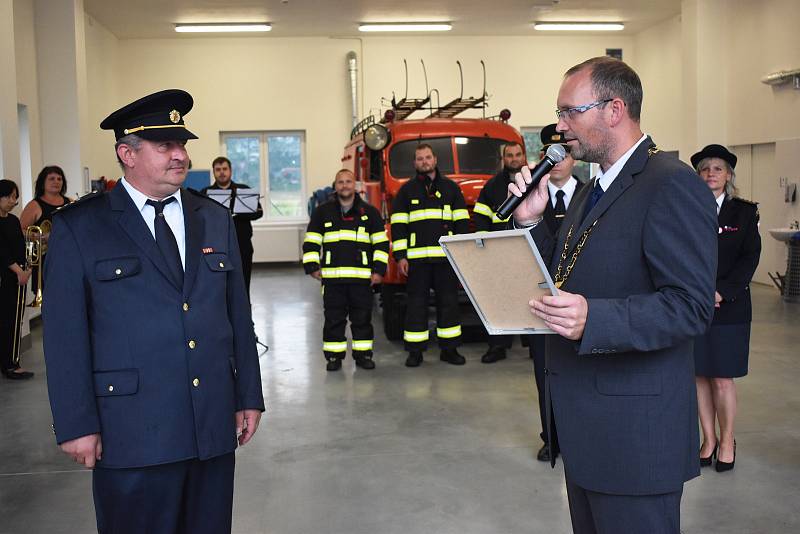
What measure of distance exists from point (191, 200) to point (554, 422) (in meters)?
1.23

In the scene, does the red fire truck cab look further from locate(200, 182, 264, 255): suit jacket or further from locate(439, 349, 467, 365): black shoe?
locate(200, 182, 264, 255): suit jacket

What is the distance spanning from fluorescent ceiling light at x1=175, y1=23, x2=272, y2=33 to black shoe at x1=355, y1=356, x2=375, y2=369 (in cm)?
898

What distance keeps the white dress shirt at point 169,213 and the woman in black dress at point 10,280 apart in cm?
477

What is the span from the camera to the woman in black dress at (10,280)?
668cm

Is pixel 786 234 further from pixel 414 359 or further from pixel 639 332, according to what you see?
pixel 639 332

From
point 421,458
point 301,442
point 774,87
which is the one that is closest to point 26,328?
point 301,442

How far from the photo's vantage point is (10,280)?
6.76m

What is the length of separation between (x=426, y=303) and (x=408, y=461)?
2.78 m

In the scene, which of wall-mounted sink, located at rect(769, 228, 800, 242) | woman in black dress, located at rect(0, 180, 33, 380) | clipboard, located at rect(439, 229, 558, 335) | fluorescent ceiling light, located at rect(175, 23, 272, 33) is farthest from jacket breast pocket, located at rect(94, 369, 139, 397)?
fluorescent ceiling light, located at rect(175, 23, 272, 33)

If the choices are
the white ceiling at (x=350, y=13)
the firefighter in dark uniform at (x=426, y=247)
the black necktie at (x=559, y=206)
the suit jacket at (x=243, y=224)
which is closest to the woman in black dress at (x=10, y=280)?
the suit jacket at (x=243, y=224)

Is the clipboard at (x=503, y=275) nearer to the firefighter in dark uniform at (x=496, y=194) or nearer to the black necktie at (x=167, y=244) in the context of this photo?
the black necktie at (x=167, y=244)

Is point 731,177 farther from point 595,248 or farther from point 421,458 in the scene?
point 595,248

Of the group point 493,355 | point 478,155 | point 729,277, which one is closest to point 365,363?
point 493,355

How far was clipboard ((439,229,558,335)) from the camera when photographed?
5.92ft
